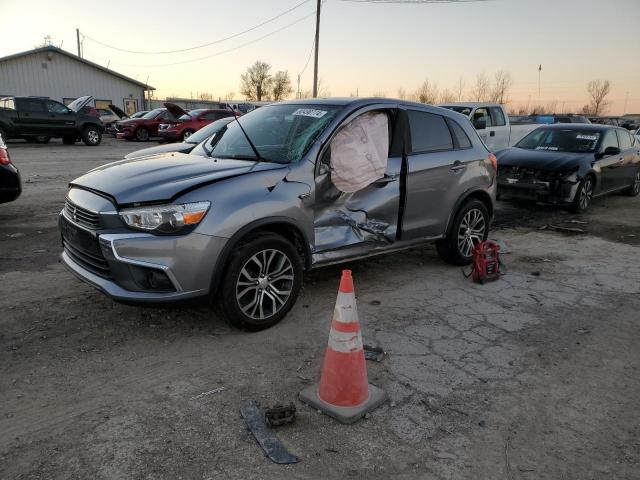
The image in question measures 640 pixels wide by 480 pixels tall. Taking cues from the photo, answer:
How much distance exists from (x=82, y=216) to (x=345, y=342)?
2223mm

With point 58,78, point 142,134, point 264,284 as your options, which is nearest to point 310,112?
point 264,284

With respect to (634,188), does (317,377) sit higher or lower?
lower

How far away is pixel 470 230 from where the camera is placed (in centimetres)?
577

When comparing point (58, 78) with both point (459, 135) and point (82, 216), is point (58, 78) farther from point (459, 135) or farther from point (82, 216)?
point (82, 216)

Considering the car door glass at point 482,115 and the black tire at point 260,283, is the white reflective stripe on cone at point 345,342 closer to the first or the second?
the black tire at point 260,283

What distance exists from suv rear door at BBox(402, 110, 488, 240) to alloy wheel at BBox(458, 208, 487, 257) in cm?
34

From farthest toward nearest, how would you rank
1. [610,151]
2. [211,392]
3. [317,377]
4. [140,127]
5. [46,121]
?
[140,127] → [46,121] → [610,151] → [317,377] → [211,392]

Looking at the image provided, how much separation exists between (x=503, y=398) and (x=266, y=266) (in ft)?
6.23

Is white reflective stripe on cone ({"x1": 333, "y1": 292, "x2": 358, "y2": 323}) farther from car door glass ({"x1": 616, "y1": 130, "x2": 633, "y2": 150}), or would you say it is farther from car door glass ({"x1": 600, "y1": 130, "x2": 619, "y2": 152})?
car door glass ({"x1": 616, "y1": 130, "x2": 633, "y2": 150})

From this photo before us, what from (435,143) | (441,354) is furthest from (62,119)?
(441,354)

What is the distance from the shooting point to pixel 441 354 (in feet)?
12.0

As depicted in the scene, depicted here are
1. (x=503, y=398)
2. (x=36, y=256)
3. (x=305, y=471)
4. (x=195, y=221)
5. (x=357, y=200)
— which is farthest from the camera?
(x=36, y=256)

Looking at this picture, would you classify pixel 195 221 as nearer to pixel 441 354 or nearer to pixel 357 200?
pixel 357 200

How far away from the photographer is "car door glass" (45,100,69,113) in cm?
1969
